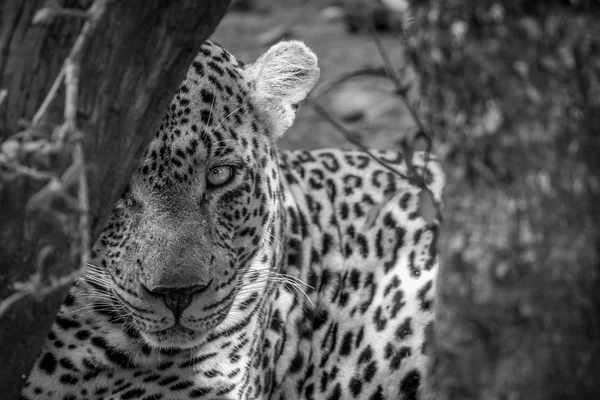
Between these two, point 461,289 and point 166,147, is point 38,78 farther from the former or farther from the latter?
point 461,289

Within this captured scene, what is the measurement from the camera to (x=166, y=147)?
16.1ft

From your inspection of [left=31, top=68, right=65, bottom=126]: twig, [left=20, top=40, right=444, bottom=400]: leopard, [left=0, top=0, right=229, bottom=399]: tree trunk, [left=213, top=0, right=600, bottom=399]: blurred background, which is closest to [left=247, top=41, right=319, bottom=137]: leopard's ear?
[left=20, top=40, right=444, bottom=400]: leopard

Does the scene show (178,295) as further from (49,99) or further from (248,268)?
(49,99)

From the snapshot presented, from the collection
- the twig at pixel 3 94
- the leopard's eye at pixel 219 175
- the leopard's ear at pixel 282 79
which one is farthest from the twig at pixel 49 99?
the leopard's ear at pixel 282 79

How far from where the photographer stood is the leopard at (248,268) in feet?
15.9

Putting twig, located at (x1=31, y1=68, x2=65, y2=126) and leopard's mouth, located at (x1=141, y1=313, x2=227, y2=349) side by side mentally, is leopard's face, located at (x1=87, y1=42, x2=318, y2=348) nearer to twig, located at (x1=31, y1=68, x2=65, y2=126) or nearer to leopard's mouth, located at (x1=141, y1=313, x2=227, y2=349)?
leopard's mouth, located at (x1=141, y1=313, x2=227, y2=349)

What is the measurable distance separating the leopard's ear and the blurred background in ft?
7.08

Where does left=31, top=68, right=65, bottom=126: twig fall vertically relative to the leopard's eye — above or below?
above

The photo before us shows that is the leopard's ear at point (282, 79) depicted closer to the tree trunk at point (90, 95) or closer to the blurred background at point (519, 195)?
the tree trunk at point (90, 95)

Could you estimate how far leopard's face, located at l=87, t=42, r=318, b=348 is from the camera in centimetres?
475

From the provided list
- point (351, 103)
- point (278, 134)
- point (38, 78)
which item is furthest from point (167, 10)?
point (351, 103)

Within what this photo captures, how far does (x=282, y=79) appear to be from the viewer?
589 cm

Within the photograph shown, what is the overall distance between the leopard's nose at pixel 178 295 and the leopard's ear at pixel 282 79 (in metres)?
1.33

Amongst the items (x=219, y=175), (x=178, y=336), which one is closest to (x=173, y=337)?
(x=178, y=336)
